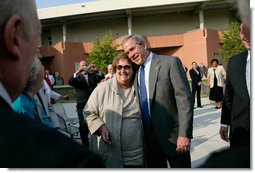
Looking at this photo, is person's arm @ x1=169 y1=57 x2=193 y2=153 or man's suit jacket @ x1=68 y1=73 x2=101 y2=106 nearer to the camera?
person's arm @ x1=169 y1=57 x2=193 y2=153

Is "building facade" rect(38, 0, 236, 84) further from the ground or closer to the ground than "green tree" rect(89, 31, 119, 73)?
further from the ground

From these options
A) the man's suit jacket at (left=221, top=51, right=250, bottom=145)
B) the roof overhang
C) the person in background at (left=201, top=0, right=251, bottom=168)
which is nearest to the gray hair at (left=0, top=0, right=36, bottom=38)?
the person in background at (left=201, top=0, right=251, bottom=168)

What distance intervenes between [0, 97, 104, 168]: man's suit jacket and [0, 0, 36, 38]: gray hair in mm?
258

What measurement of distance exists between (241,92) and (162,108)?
26.1 inches

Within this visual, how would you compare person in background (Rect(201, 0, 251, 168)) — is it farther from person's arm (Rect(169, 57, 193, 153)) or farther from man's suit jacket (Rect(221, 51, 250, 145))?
person's arm (Rect(169, 57, 193, 153))

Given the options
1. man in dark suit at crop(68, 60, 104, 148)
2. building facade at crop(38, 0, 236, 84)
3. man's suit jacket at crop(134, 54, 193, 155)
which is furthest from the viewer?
building facade at crop(38, 0, 236, 84)

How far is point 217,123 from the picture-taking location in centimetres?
711

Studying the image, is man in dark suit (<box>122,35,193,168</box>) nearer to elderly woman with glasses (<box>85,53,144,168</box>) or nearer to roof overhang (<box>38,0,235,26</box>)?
elderly woman with glasses (<box>85,53,144,168</box>)

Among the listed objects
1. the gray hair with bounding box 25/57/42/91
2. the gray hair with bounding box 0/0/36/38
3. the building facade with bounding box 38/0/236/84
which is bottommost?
the gray hair with bounding box 25/57/42/91

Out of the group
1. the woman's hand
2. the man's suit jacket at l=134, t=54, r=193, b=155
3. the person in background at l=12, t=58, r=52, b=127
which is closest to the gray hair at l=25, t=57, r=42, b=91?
the person in background at l=12, t=58, r=52, b=127

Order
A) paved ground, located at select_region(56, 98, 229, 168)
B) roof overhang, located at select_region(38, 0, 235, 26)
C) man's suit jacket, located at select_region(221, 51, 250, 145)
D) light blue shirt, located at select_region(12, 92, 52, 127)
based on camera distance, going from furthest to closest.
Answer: roof overhang, located at select_region(38, 0, 235, 26) < paved ground, located at select_region(56, 98, 229, 168) < man's suit jacket, located at select_region(221, 51, 250, 145) < light blue shirt, located at select_region(12, 92, 52, 127)

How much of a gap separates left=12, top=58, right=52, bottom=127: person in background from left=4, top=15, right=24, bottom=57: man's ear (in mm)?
1332

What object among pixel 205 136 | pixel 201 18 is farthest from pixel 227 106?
pixel 201 18

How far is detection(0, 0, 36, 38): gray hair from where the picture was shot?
2.51 feet
